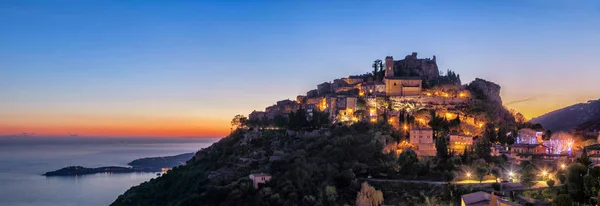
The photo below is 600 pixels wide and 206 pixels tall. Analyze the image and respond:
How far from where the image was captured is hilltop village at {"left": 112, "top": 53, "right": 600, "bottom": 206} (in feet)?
99.3

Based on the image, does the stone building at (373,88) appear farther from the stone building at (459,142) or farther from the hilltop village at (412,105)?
the stone building at (459,142)

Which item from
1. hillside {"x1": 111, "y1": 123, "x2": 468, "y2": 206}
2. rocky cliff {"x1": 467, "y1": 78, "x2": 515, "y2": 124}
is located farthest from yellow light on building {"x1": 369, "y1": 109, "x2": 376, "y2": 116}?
rocky cliff {"x1": 467, "y1": 78, "x2": 515, "y2": 124}

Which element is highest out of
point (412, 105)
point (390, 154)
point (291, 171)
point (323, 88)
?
point (323, 88)

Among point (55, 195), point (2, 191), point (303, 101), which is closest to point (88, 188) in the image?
point (55, 195)

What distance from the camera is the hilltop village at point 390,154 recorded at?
30281mm

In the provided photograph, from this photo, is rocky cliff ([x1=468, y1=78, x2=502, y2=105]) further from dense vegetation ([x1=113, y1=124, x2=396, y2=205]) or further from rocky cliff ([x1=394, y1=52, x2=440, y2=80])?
dense vegetation ([x1=113, y1=124, x2=396, y2=205])

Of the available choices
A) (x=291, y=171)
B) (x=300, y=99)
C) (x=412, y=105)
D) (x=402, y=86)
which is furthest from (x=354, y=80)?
(x=291, y=171)

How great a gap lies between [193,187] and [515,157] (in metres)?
25.6

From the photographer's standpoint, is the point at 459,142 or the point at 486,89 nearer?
the point at 459,142

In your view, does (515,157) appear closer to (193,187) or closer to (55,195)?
(193,187)

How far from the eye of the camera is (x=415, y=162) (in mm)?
34812

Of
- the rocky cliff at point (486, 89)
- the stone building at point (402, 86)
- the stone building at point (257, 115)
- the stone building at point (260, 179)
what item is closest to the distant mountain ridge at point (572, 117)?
the rocky cliff at point (486, 89)

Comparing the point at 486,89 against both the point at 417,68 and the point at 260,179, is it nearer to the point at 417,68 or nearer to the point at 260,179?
the point at 417,68

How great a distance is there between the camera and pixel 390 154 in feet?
122
